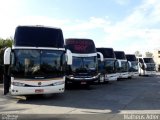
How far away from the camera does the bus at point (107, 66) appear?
27.5 meters

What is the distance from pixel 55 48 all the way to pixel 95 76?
6687 mm

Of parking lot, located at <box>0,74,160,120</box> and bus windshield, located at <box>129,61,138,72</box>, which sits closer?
parking lot, located at <box>0,74,160,120</box>

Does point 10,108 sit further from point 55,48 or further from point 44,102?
point 55,48

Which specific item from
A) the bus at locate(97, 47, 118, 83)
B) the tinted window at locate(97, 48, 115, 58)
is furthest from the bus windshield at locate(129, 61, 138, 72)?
the bus at locate(97, 47, 118, 83)

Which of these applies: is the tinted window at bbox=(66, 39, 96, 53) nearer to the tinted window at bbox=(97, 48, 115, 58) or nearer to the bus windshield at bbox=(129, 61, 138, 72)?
the tinted window at bbox=(97, 48, 115, 58)

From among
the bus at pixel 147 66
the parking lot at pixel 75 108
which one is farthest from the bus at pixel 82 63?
the bus at pixel 147 66

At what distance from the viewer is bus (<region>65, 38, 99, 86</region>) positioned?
72.2ft

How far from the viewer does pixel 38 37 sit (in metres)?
16.2

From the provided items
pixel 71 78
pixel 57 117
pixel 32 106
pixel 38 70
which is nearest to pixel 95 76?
pixel 71 78

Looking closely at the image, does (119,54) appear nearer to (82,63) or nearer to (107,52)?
(107,52)

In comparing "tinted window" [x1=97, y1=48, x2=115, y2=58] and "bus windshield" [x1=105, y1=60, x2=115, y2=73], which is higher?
"tinted window" [x1=97, y1=48, x2=115, y2=58]

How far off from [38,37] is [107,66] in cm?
1324

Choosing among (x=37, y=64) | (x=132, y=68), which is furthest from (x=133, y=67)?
(x=37, y=64)

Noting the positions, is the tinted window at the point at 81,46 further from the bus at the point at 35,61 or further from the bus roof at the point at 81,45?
the bus at the point at 35,61
